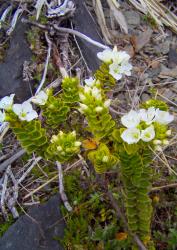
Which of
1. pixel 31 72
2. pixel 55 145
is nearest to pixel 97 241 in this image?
pixel 55 145

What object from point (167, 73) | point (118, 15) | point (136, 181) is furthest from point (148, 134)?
point (118, 15)

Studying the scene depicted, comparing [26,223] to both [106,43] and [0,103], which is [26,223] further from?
[106,43]

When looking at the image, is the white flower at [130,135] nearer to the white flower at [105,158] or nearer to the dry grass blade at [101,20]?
the white flower at [105,158]

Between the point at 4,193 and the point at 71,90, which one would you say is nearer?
the point at 71,90

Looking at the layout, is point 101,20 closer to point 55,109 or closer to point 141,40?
point 141,40

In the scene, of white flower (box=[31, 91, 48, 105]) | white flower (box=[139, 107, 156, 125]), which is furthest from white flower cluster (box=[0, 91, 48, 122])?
white flower (box=[139, 107, 156, 125])

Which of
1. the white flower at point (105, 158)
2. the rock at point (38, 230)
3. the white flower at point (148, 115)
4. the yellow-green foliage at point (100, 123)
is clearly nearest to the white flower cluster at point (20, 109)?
the yellow-green foliage at point (100, 123)
